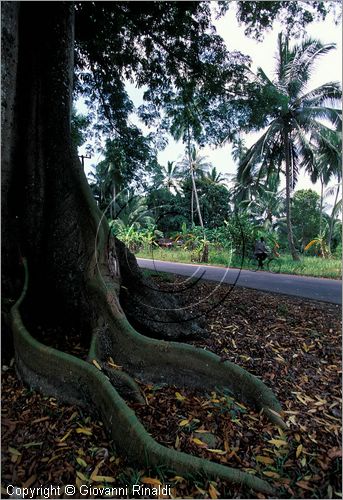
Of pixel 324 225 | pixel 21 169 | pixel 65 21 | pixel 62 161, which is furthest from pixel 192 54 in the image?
pixel 324 225

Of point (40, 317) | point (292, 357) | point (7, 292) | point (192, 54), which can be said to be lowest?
point (292, 357)

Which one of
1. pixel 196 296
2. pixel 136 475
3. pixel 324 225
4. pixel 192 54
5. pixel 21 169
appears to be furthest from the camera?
pixel 324 225

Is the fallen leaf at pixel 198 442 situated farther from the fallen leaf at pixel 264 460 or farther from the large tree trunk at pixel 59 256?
the large tree trunk at pixel 59 256

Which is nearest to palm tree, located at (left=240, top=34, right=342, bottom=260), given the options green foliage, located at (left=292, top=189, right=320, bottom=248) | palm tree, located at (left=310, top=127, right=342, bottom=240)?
palm tree, located at (left=310, top=127, right=342, bottom=240)

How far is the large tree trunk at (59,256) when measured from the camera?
247 cm

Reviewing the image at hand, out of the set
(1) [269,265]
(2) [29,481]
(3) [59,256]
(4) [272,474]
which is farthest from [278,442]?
(1) [269,265]

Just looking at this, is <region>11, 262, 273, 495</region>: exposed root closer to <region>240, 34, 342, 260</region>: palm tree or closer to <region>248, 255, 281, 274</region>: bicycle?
<region>248, 255, 281, 274</region>: bicycle

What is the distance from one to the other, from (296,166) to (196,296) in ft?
38.6

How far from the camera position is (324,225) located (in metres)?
22.6

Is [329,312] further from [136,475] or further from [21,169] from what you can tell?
[21,169]

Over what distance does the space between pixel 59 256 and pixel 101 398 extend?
1.44 m

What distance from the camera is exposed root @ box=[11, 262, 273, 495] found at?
1.72m

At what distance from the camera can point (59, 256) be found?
116 inches

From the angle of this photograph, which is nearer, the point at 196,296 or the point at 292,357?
the point at 292,357
